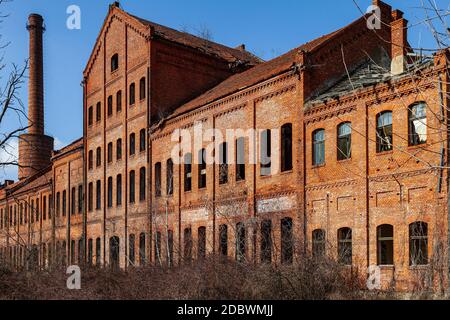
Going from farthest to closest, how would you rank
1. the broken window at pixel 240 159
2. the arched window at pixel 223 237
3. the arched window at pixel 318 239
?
the arched window at pixel 223 237 → the broken window at pixel 240 159 → the arched window at pixel 318 239

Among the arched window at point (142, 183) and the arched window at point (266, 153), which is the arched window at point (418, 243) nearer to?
the arched window at point (266, 153)

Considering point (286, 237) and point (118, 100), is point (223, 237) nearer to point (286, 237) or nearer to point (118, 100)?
point (286, 237)

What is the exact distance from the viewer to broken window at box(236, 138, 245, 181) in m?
24.9

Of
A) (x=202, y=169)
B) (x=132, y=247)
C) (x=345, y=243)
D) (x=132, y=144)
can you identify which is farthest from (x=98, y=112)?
(x=345, y=243)

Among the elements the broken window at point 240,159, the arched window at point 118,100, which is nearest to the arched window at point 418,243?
the broken window at point 240,159

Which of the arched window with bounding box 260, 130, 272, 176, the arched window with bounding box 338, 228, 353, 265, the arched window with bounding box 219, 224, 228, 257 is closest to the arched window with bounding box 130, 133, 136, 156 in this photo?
the arched window with bounding box 219, 224, 228, 257

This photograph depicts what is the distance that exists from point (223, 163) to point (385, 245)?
9.10m

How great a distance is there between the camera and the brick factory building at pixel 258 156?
1812cm

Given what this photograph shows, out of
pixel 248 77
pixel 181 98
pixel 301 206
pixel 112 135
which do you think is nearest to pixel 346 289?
pixel 301 206

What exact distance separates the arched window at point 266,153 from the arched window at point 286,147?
62 centimetres

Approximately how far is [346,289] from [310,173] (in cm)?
706

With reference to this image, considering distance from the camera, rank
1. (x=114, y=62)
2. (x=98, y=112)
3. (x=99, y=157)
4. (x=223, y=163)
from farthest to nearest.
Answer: (x=98, y=112)
(x=99, y=157)
(x=114, y=62)
(x=223, y=163)

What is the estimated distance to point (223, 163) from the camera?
2583cm

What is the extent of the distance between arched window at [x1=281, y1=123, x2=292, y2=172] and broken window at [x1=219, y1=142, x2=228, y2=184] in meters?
3.35
